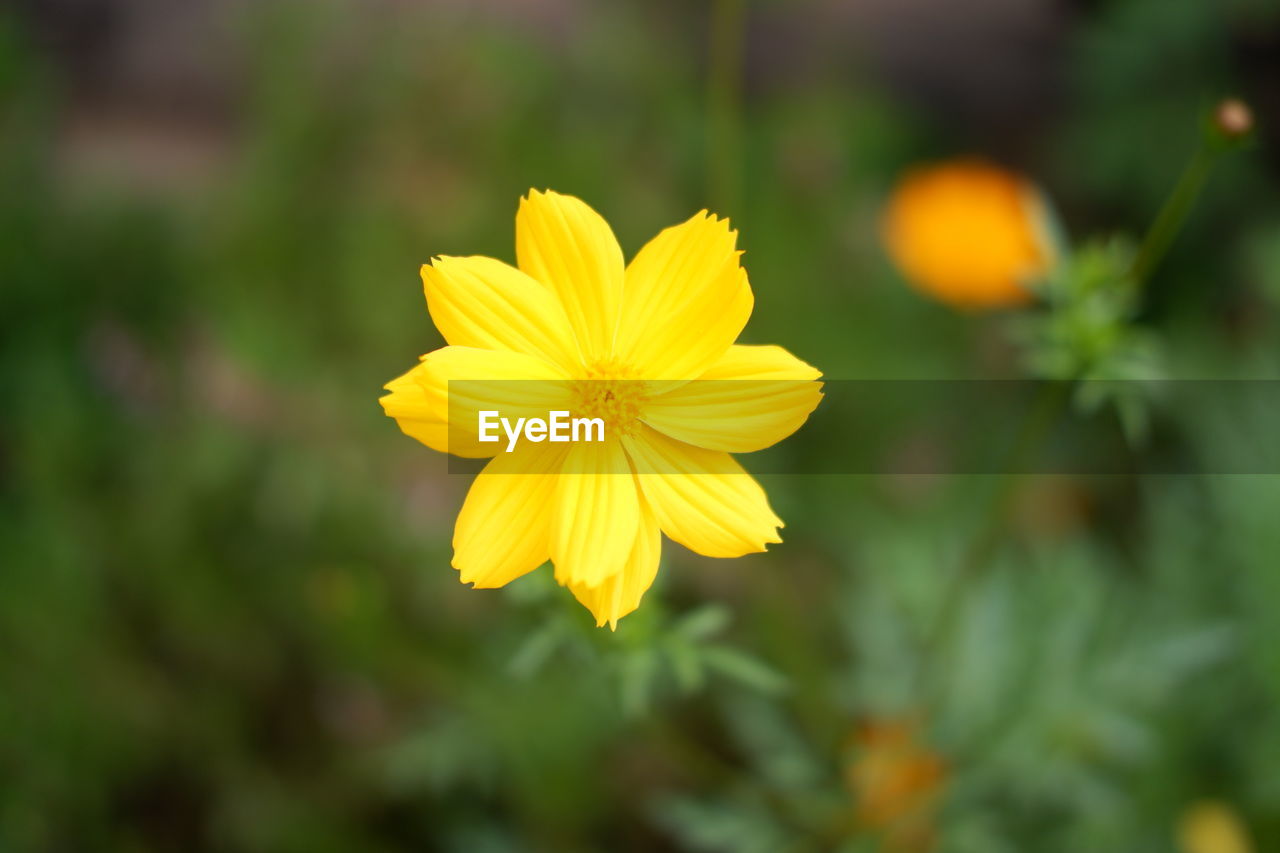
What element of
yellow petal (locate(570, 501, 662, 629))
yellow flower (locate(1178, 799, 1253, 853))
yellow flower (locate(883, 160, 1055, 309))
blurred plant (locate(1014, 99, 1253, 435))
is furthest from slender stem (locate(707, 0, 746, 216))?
yellow flower (locate(1178, 799, 1253, 853))

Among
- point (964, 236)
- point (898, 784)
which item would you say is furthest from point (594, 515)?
point (964, 236)

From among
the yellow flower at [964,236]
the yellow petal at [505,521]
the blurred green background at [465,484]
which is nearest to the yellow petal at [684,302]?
the yellow petal at [505,521]

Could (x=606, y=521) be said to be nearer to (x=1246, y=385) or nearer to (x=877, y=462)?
(x=877, y=462)

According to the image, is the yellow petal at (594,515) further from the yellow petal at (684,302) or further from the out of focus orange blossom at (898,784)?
the out of focus orange blossom at (898,784)

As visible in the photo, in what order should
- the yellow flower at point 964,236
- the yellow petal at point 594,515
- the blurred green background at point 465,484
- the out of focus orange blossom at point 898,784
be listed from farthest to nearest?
the yellow flower at point 964,236 → the blurred green background at point 465,484 → the out of focus orange blossom at point 898,784 → the yellow petal at point 594,515

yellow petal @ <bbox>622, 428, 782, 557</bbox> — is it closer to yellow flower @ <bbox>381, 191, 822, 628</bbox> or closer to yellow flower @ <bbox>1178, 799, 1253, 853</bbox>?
yellow flower @ <bbox>381, 191, 822, 628</bbox>

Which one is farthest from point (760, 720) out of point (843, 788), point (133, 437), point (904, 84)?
point (904, 84)
